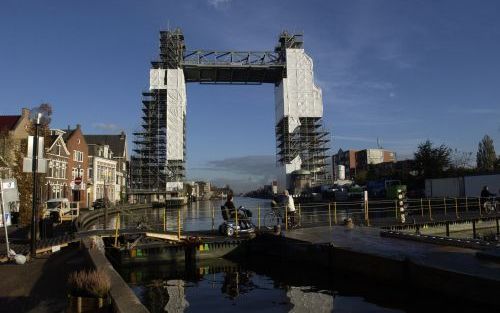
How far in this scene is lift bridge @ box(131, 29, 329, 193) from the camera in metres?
113

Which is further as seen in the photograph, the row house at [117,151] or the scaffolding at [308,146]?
the scaffolding at [308,146]

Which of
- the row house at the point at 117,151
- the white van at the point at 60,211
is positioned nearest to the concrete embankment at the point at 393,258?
the white van at the point at 60,211

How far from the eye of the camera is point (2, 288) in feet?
33.4

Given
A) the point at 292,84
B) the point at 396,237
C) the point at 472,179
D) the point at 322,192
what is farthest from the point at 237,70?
the point at 396,237

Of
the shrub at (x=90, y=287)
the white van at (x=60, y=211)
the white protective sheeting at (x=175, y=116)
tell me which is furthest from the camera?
the white protective sheeting at (x=175, y=116)

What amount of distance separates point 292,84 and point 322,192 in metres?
28.8

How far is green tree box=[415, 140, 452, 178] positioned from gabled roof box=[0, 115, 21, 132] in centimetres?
6414

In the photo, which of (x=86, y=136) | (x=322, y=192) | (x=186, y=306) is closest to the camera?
(x=186, y=306)

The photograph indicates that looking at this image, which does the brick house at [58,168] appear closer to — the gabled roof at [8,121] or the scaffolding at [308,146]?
the gabled roof at [8,121]

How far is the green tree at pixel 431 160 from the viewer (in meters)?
81.0

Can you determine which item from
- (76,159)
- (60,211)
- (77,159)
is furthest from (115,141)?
(60,211)

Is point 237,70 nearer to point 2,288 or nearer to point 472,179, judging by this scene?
point 472,179

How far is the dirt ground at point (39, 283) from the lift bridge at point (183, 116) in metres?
96.8

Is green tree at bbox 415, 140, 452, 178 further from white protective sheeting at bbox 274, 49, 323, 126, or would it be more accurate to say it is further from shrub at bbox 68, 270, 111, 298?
shrub at bbox 68, 270, 111, 298
